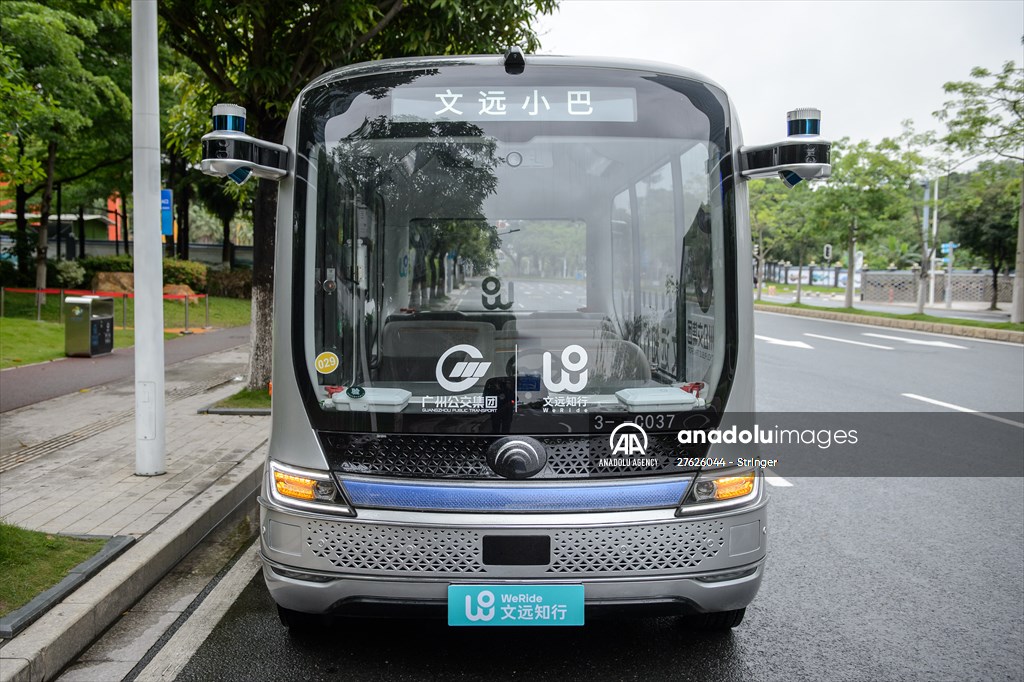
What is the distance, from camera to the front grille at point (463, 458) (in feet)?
10.9

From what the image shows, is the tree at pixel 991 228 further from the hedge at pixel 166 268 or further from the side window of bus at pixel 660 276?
the side window of bus at pixel 660 276

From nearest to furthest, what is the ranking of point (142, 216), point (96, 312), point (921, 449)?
1. point (142, 216)
2. point (921, 449)
3. point (96, 312)

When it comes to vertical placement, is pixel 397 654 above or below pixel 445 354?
below

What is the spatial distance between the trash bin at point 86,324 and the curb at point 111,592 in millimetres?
9322

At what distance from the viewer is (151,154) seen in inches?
249

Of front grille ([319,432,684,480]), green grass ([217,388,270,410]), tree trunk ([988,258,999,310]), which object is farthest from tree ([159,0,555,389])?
tree trunk ([988,258,999,310])

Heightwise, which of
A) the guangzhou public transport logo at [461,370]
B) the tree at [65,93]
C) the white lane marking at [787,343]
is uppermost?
the tree at [65,93]

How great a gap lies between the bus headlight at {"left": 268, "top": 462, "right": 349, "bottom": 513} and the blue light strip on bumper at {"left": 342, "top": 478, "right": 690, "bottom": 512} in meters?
0.06

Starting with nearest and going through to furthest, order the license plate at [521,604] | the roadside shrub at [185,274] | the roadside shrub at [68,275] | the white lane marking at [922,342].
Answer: the license plate at [521,604] → the white lane marking at [922,342] → the roadside shrub at [68,275] → the roadside shrub at [185,274]

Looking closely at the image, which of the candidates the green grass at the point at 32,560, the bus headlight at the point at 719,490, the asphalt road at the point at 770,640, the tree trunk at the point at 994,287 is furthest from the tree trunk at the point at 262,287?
the tree trunk at the point at 994,287

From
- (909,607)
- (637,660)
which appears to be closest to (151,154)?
(637,660)

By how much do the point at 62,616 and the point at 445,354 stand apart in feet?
6.54

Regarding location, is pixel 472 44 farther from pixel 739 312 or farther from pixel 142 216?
pixel 739 312

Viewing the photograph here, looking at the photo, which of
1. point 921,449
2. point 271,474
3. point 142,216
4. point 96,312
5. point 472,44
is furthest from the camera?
point 96,312
